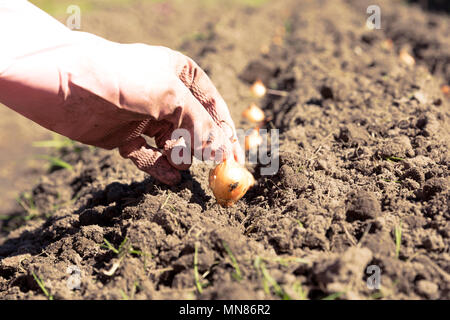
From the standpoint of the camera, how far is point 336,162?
86.7 inches

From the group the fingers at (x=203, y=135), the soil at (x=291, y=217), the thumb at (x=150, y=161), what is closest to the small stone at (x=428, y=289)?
the soil at (x=291, y=217)

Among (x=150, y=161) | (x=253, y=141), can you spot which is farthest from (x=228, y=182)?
(x=253, y=141)

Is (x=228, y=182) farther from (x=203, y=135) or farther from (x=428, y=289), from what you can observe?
(x=428, y=289)

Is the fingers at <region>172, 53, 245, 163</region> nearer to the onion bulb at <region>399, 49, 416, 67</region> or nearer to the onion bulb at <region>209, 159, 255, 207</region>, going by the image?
the onion bulb at <region>209, 159, 255, 207</region>

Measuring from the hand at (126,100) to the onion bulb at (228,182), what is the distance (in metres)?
0.14

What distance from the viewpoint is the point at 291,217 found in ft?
5.91

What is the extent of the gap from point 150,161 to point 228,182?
438 mm

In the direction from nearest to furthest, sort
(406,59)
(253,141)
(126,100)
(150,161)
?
(126,100) < (150,161) < (253,141) < (406,59)

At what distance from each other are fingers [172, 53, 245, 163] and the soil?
0.28 metres

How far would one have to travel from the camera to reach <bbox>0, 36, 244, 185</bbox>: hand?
1.67 metres

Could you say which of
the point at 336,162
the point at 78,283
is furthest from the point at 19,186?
the point at 336,162

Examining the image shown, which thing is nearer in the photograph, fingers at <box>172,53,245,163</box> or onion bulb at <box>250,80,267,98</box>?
fingers at <box>172,53,245,163</box>

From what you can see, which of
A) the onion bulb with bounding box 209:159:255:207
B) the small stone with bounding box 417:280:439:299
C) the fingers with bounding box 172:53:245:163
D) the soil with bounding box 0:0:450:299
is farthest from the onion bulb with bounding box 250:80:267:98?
the small stone with bounding box 417:280:439:299
